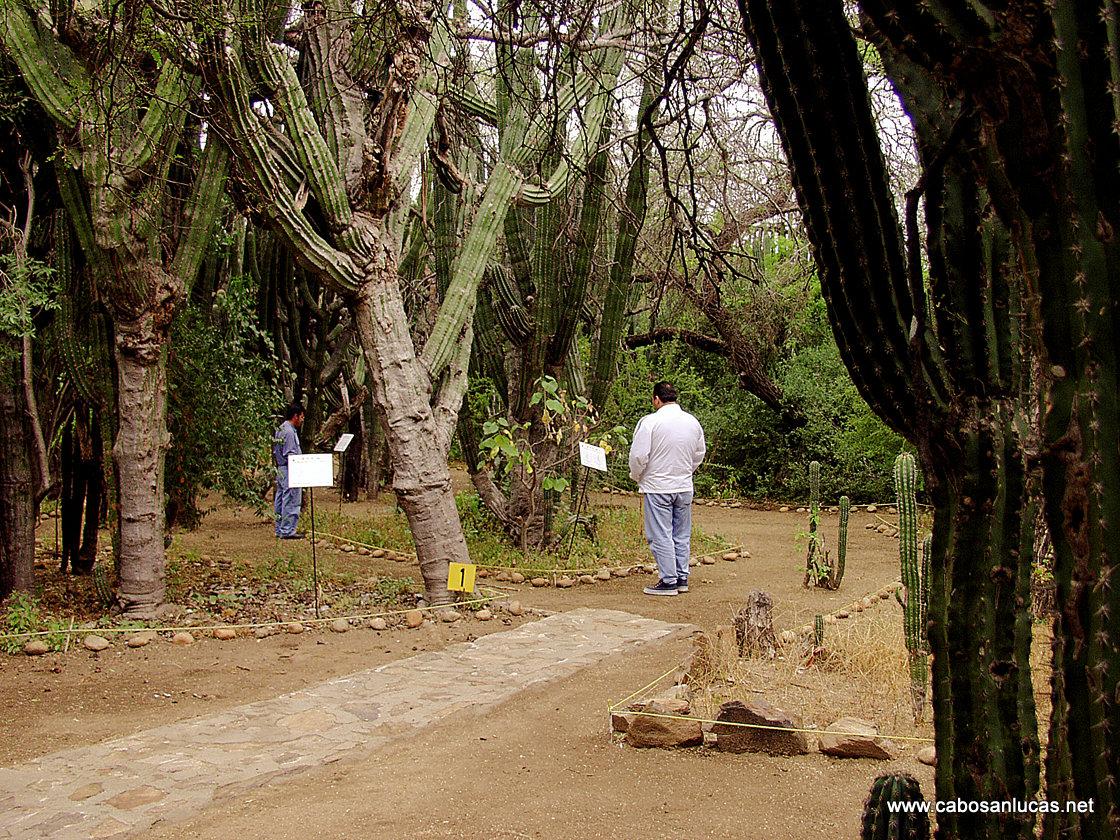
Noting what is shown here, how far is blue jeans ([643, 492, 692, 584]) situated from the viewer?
858cm

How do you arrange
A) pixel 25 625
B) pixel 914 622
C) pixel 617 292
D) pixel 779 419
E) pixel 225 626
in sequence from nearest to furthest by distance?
pixel 914 622 < pixel 25 625 < pixel 225 626 < pixel 617 292 < pixel 779 419

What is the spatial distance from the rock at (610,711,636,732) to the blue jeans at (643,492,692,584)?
3.90 m

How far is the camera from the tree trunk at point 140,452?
22.5 feet

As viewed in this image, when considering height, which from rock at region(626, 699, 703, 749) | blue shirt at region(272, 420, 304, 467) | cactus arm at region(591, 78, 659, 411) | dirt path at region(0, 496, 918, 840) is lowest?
dirt path at region(0, 496, 918, 840)

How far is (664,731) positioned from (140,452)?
450 centimetres

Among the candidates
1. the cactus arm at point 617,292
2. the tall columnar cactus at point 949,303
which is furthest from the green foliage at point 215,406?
the tall columnar cactus at point 949,303

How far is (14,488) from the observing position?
24.4 ft

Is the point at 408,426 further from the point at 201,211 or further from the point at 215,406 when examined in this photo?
the point at 215,406

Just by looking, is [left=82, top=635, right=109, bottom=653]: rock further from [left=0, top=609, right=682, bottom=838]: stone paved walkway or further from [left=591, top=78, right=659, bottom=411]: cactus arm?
[left=591, top=78, right=659, bottom=411]: cactus arm

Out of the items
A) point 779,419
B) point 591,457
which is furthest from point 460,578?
point 779,419

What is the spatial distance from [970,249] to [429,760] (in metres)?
3.36

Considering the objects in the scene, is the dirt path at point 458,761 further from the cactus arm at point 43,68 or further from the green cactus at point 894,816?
the cactus arm at point 43,68

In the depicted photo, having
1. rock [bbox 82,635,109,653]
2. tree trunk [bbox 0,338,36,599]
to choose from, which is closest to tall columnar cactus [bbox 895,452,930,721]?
rock [bbox 82,635,109,653]

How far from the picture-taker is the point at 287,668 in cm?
→ 617
